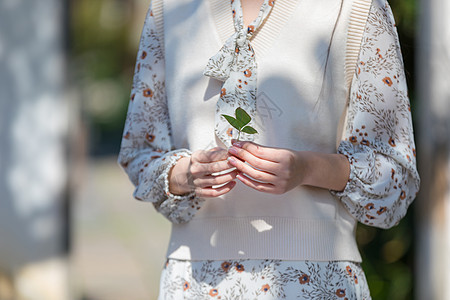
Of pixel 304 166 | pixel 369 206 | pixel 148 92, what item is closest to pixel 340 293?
pixel 369 206

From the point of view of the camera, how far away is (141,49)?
1.84 m

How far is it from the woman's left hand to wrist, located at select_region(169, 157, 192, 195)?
21 cm

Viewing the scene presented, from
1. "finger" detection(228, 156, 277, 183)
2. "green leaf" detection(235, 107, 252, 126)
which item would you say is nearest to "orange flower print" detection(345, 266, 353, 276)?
"finger" detection(228, 156, 277, 183)

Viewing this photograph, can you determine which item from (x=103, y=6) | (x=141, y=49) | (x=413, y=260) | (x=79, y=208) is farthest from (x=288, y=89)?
(x=103, y=6)

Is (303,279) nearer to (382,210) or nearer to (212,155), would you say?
(382,210)

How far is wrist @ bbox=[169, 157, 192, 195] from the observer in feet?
5.40

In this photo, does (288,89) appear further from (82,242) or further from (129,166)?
(82,242)

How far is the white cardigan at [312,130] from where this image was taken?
1.59 meters

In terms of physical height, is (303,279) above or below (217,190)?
below

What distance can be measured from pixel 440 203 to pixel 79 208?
8.02m

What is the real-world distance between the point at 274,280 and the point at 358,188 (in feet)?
0.96

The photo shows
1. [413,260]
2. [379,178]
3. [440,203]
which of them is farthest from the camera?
[413,260]

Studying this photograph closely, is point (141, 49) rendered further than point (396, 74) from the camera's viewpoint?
Yes

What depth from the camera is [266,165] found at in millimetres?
1438
